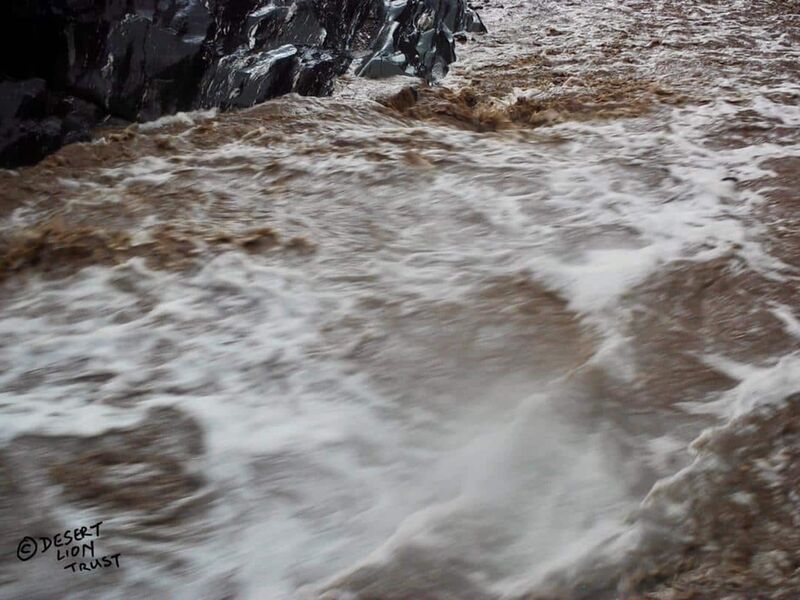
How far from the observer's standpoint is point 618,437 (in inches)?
75.4

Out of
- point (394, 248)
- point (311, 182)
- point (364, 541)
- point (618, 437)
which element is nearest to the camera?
point (364, 541)

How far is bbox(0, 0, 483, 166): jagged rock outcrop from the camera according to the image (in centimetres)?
367

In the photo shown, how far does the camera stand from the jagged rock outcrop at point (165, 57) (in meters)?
3.67

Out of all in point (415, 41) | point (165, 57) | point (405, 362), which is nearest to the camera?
point (405, 362)

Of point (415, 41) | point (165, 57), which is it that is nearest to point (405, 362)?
point (165, 57)

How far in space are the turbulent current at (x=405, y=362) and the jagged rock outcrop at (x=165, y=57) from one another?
28 centimetres

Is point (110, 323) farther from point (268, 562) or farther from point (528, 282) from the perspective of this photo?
point (528, 282)

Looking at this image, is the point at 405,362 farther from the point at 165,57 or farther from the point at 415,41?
the point at 415,41

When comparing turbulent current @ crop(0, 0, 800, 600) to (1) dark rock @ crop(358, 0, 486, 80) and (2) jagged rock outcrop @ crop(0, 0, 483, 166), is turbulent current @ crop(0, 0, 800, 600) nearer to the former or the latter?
(2) jagged rock outcrop @ crop(0, 0, 483, 166)

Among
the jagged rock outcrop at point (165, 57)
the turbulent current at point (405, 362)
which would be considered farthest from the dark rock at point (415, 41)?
the turbulent current at point (405, 362)

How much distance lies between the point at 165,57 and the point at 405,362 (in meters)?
2.98

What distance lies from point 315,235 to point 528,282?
0.98 m

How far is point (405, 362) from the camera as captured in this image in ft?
7.29

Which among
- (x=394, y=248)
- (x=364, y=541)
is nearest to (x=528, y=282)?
(x=394, y=248)
